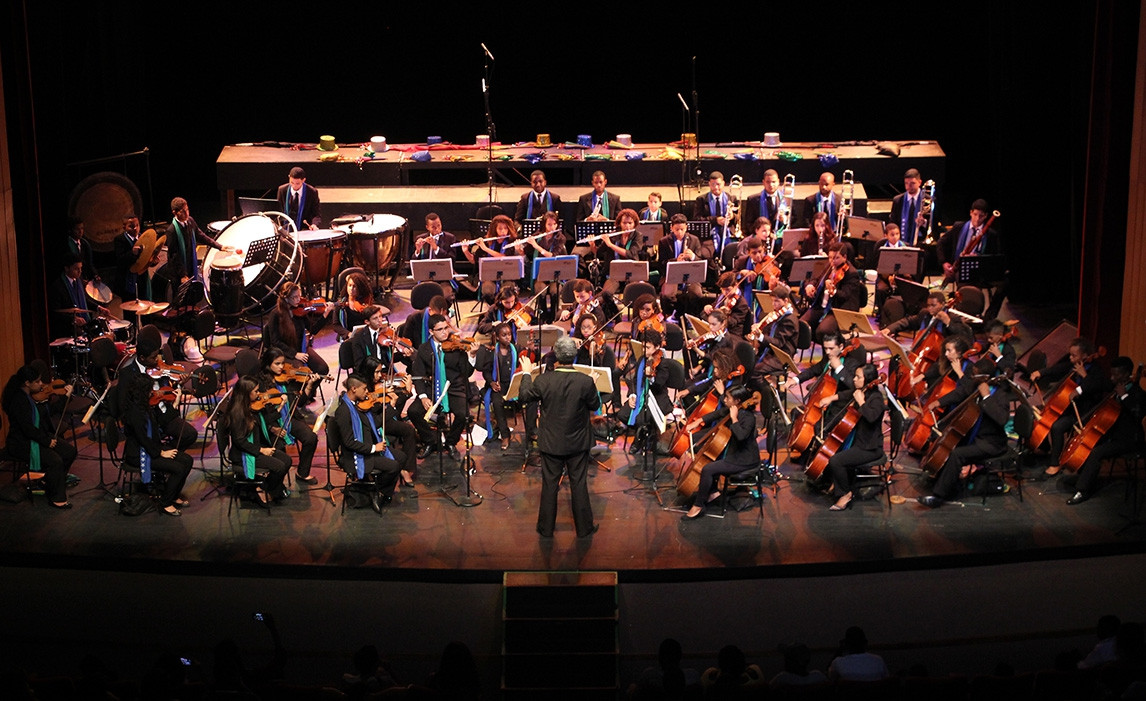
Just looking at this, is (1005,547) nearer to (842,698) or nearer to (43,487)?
(842,698)

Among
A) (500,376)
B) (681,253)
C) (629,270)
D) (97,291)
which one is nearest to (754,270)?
(681,253)

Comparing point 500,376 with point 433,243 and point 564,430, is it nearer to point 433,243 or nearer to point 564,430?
point 564,430

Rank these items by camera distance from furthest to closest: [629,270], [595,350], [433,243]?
[433,243], [629,270], [595,350]

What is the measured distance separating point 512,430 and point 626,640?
3065mm

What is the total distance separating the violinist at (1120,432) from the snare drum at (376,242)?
27.0 feet

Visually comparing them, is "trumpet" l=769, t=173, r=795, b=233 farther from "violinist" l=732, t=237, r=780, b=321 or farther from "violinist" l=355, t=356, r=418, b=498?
"violinist" l=355, t=356, r=418, b=498

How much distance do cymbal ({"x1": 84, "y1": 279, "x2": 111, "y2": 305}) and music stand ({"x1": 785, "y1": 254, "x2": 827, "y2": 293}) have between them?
272 inches

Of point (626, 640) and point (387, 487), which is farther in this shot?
point (387, 487)

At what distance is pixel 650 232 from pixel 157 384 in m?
6.08

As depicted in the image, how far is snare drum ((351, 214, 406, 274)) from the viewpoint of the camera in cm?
→ 1520

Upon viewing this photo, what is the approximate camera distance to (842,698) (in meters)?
7.15

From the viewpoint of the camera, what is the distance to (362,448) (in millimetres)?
10102

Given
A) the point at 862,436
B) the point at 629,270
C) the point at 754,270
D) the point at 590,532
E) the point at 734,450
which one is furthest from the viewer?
the point at 754,270

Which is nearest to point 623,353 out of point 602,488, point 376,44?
point 602,488
